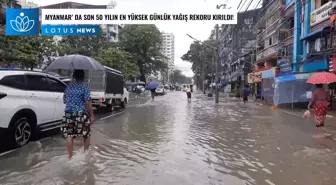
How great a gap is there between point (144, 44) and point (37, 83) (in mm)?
57760

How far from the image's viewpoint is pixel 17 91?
7074mm

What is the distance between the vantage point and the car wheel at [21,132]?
6.97 m

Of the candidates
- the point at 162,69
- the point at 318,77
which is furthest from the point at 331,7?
the point at 162,69

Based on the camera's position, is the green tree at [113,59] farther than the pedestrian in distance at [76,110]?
Yes

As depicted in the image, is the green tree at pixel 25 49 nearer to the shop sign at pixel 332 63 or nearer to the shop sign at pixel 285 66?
the shop sign at pixel 332 63

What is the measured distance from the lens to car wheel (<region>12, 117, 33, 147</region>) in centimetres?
697

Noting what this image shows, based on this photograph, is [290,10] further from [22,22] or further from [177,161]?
[177,161]

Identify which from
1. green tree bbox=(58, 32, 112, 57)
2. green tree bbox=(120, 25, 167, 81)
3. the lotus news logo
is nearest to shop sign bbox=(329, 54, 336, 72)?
the lotus news logo

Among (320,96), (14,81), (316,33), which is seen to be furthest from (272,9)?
(14,81)

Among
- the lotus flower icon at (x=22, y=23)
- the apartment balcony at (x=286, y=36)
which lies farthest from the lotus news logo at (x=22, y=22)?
the apartment balcony at (x=286, y=36)

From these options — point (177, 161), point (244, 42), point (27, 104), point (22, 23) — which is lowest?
point (177, 161)

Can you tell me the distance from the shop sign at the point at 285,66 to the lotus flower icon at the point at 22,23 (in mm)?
19170

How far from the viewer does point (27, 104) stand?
729 cm

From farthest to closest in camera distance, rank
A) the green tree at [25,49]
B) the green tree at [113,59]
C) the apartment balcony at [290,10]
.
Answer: the green tree at [113,59] → the apartment balcony at [290,10] → the green tree at [25,49]
